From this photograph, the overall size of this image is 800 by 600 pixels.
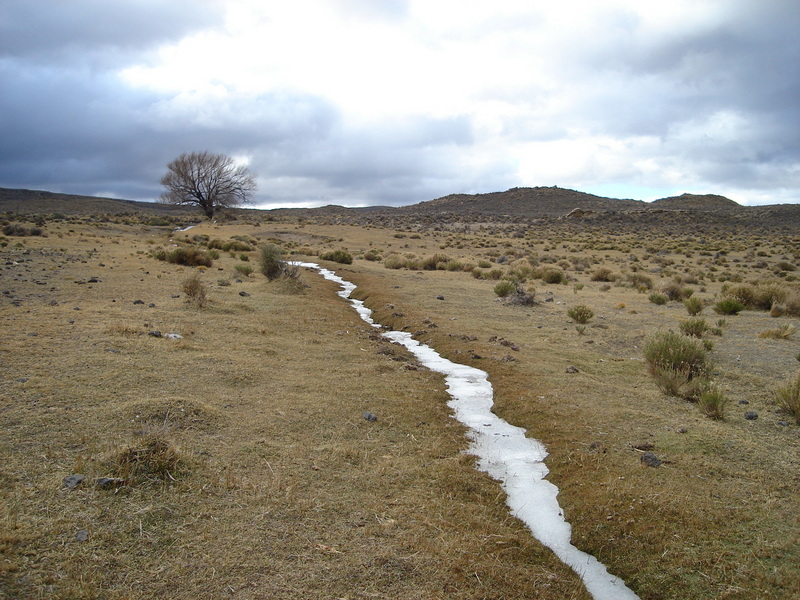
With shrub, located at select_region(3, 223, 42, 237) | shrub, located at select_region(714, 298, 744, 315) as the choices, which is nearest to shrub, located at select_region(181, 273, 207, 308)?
shrub, located at select_region(714, 298, 744, 315)

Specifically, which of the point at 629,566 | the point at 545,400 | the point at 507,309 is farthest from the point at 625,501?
the point at 507,309

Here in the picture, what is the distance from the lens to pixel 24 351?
→ 25.4 ft

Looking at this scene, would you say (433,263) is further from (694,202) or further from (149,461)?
(694,202)

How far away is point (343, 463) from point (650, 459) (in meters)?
3.49

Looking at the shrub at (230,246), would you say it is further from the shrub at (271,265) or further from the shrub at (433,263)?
the shrub at (271,265)

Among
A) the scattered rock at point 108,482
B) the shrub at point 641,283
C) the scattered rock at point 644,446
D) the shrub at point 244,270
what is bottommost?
the scattered rock at point 644,446

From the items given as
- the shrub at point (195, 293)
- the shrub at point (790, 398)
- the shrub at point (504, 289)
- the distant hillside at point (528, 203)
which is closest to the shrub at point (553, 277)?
the shrub at point (504, 289)

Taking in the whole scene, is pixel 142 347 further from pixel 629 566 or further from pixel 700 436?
pixel 700 436

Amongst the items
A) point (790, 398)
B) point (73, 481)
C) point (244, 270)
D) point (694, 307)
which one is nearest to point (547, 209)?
point (244, 270)

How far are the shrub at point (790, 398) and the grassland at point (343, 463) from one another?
0.24 m

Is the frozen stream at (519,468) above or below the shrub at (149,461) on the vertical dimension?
below

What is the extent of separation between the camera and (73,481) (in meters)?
4.48

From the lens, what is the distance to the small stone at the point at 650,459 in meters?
5.96

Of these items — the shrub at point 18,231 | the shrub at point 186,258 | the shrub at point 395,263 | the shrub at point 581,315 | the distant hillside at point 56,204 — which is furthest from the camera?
Answer: the distant hillside at point 56,204
